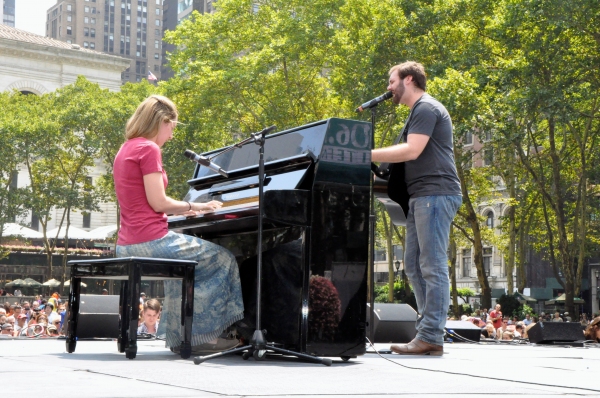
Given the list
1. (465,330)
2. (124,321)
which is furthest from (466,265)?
(124,321)

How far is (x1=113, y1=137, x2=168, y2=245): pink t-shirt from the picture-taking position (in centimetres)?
548

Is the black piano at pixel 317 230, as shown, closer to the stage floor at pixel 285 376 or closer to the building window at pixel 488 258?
the stage floor at pixel 285 376

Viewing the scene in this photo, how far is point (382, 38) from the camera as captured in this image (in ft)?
95.7

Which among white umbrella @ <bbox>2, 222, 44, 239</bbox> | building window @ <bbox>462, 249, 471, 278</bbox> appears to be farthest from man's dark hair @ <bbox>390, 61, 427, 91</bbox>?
building window @ <bbox>462, 249, 471, 278</bbox>

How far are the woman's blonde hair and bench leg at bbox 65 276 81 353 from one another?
1.16 metres

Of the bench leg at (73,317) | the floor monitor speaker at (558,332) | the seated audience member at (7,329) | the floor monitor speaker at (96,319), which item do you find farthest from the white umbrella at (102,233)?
the bench leg at (73,317)

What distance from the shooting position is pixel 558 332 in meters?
8.78

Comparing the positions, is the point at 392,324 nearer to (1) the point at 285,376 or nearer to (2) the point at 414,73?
(2) the point at 414,73

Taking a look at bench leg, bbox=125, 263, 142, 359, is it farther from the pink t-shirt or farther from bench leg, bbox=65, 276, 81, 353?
bench leg, bbox=65, 276, 81, 353

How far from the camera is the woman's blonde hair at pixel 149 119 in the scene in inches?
221

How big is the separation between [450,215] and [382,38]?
23896 mm

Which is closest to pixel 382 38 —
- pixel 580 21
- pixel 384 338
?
pixel 580 21

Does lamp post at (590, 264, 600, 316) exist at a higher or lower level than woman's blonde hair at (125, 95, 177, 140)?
lower

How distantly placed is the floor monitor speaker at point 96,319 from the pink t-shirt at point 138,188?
7.87 feet
